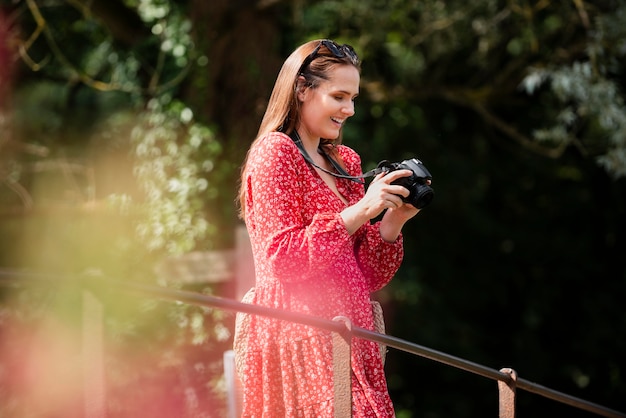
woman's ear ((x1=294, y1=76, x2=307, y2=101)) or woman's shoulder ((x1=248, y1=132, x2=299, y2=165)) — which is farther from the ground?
woman's ear ((x1=294, y1=76, x2=307, y2=101))

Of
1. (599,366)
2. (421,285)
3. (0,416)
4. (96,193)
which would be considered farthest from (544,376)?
(0,416)

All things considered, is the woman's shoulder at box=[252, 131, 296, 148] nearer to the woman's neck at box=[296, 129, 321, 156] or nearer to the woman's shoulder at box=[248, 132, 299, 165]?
the woman's shoulder at box=[248, 132, 299, 165]

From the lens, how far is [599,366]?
1142 cm

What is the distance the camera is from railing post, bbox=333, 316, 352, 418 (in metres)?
2.56

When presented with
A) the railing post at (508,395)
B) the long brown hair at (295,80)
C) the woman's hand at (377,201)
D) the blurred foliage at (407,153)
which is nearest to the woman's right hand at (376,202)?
the woman's hand at (377,201)

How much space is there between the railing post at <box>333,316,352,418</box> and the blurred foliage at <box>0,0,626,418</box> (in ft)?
13.8

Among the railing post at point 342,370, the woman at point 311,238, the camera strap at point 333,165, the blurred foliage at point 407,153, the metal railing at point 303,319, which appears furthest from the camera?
the blurred foliage at point 407,153

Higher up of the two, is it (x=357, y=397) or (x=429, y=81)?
(x=429, y=81)

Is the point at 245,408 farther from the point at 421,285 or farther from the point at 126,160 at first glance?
the point at 421,285

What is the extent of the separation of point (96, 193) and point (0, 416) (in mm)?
2344

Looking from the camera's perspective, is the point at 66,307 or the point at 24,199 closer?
the point at 66,307

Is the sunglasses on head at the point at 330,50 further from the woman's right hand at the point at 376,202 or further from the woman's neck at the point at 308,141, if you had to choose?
the woman's right hand at the point at 376,202

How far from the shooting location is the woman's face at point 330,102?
2846 millimetres

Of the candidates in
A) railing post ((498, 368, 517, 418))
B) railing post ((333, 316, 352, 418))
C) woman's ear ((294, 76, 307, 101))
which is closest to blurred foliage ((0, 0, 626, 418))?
railing post ((498, 368, 517, 418))
